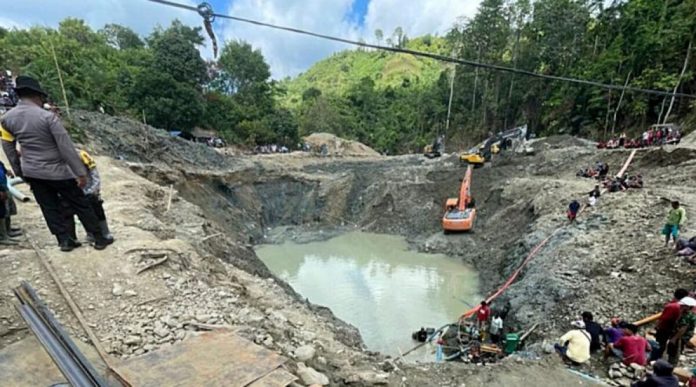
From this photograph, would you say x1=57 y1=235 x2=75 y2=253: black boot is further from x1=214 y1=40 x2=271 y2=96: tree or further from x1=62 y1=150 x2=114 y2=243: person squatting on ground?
x1=214 y1=40 x2=271 y2=96: tree

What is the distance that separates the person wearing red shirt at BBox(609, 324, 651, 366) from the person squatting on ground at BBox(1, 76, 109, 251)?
6670mm

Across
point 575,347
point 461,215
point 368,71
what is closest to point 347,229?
point 461,215

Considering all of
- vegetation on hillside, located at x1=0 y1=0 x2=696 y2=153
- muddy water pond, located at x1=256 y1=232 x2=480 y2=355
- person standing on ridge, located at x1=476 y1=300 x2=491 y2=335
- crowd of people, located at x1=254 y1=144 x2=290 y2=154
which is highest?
vegetation on hillside, located at x1=0 y1=0 x2=696 y2=153

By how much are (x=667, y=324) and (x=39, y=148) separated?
7545 millimetres

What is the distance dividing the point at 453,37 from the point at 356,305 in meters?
34.6

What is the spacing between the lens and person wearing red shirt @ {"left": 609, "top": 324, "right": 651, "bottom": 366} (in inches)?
178

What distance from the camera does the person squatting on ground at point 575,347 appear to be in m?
4.66

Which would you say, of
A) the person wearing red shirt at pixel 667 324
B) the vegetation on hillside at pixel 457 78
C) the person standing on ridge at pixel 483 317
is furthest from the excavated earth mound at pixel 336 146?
the person wearing red shirt at pixel 667 324

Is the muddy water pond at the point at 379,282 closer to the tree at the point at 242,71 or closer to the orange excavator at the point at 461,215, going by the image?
the orange excavator at the point at 461,215

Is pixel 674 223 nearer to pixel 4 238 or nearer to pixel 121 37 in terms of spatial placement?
pixel 4 238

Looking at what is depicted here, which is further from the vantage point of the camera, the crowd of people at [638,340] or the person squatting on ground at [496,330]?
the person squatting on ground at [496,330]

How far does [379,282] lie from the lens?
12.3 m

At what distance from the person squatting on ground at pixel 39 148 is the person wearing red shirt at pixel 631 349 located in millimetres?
6670

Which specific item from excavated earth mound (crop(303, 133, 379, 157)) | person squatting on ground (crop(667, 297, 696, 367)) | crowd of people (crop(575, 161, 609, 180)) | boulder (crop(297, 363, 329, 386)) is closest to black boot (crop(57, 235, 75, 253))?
boulder (crop(297, 363, 329, 386))
